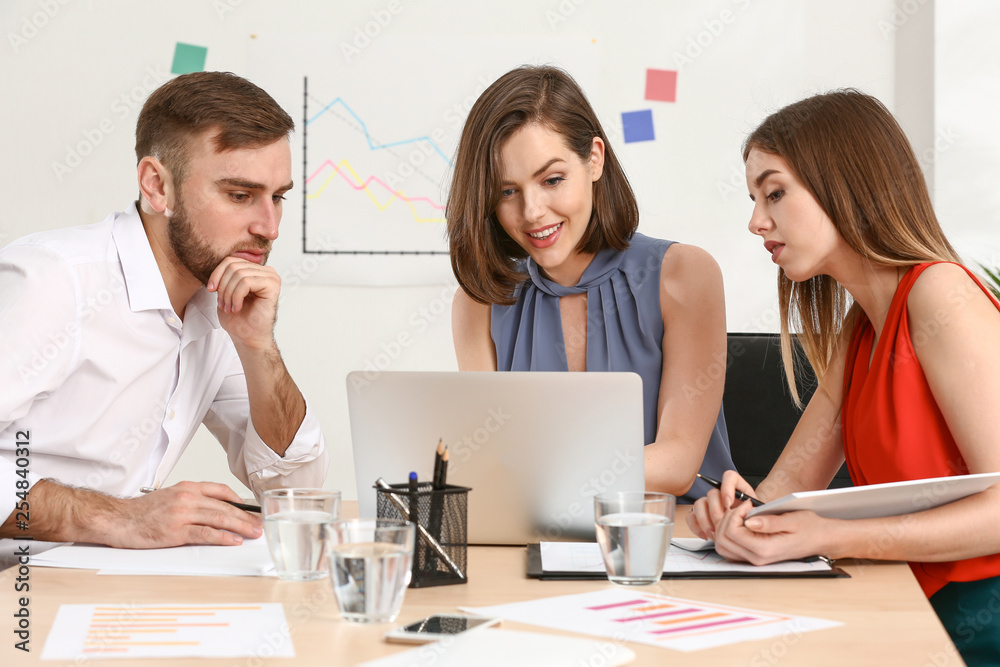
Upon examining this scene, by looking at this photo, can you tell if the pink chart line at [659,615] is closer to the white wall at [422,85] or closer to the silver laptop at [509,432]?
the silver laptop at [509,432]

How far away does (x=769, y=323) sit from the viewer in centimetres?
271

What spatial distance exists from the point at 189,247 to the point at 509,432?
0.78 m

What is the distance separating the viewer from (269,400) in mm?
1498

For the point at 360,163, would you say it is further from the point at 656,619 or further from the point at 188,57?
the point at 656,619

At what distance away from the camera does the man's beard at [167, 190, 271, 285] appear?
150 centimetres

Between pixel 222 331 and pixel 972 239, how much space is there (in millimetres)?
2099

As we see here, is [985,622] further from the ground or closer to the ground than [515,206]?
closer to the ground

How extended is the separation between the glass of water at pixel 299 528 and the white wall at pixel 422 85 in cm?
186

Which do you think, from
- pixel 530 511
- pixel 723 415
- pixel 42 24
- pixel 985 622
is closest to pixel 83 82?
pixel 42 24

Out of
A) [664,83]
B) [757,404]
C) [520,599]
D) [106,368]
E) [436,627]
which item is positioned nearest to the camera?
[436,627]

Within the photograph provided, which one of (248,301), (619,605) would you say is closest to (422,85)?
(248,301)

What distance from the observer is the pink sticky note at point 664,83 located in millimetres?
2713

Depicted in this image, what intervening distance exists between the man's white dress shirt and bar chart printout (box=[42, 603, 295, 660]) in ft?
1.87

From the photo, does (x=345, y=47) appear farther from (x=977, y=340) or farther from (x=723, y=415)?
(x=977, y=340)
